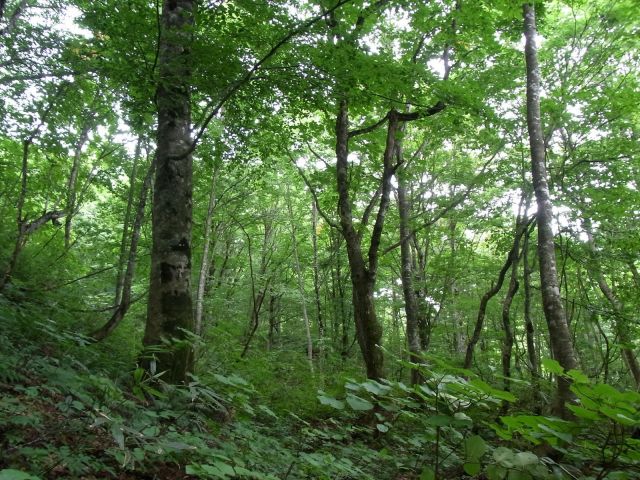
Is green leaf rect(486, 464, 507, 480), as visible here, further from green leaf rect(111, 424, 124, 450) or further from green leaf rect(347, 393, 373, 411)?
green leaf rect(111, 424, 124, 450)

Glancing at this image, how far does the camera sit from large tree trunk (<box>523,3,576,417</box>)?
229 inches

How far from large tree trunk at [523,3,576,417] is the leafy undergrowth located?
2081 millimetres

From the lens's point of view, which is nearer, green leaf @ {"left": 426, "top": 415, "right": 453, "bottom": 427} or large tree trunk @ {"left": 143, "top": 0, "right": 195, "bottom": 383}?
green leaf @ {"left": 426, "top": 415, "right": 453, "bottom": 427}

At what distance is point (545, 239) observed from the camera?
6.66 metres

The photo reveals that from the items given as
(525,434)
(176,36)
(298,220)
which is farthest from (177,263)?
(298,220)

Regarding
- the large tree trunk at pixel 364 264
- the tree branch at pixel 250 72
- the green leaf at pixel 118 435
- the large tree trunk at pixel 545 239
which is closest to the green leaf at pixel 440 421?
the green leaf at pixel 118 435

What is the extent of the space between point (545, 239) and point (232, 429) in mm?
5854

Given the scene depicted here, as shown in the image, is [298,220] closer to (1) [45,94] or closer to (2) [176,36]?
(1) [45,94]

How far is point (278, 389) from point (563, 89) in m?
8.94

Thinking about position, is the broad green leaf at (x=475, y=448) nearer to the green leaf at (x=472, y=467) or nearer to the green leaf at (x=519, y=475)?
the green leaf at (x=472, y=467)

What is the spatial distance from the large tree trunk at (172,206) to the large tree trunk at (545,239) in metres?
4.87

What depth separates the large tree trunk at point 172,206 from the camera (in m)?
4.13

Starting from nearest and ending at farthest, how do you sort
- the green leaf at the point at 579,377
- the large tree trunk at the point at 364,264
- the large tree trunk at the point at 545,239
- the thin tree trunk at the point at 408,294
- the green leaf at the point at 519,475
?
1. the green leaf at the point at 579,377
2. the green leaf at the point at 519,475
3. the large tree trunk at the point at 545,239
4. the large tree trunk at the point at 364,264
5. the thin tree trunk at the point at 408,294

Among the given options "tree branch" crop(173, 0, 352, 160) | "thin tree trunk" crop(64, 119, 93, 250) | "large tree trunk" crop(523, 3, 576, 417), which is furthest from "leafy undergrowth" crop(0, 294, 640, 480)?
"thin tree trunk" crop(64, 119, 93, 250)
